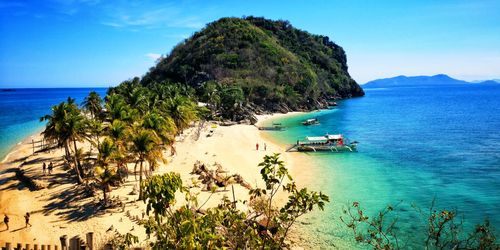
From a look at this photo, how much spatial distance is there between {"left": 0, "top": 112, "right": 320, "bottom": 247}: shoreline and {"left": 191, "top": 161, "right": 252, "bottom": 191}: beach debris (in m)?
0.98

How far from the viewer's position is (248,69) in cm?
12400

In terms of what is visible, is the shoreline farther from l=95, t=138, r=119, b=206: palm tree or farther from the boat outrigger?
the boat outrigger

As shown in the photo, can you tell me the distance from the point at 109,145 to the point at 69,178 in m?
11.1

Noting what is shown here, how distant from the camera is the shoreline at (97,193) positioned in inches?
945

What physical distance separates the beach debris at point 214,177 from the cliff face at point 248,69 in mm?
65535

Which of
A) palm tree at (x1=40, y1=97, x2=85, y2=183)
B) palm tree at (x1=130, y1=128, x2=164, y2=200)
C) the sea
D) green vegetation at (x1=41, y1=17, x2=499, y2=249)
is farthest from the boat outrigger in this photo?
palm tree at (x1=40, y1=97, x2=85, y2=183)

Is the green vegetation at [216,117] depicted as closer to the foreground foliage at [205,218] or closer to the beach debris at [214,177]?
the foreground foliage at [205,218]

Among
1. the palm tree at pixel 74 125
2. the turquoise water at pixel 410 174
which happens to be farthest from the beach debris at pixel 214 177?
the palm tree at pixel 74 125

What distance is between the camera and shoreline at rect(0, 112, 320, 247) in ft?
78.8

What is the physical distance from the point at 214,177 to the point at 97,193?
11.0 meters

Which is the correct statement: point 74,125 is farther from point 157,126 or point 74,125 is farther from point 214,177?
point 214,177

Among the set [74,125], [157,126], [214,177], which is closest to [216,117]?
[157,126]

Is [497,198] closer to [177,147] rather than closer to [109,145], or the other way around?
[109,145]

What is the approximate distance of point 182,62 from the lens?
138m
